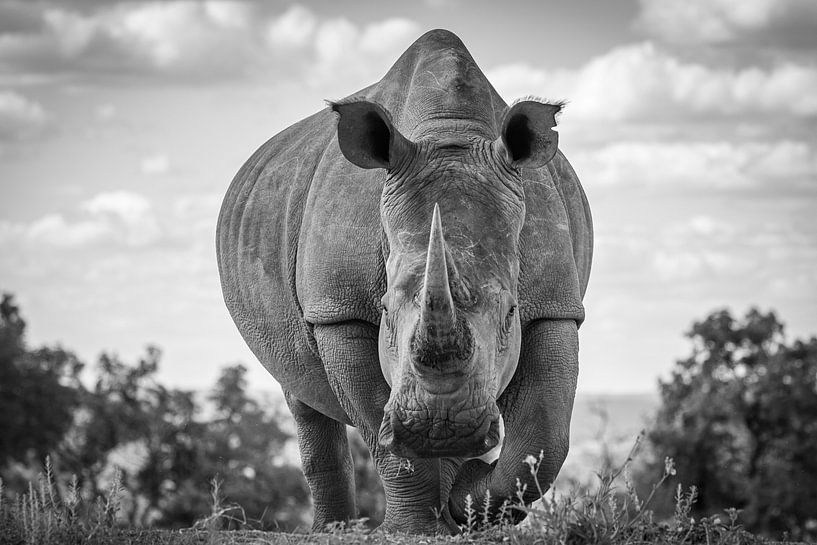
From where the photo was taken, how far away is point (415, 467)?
26.1 ft

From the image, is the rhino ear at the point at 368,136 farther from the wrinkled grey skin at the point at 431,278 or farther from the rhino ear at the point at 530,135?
the rhino ear at the point at 530,135

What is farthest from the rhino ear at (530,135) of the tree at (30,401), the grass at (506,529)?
the tree at (30,401)

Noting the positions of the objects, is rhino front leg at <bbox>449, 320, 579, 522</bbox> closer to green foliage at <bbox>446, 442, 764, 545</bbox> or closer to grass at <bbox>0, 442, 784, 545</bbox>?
grass at <bbox>0, 442, 784, 545</bbox>

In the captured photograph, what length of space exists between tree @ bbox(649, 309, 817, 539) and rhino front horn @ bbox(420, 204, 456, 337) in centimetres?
2467

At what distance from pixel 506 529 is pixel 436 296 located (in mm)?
1238

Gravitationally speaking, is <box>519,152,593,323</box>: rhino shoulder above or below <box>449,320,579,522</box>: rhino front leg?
above

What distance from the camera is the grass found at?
241 inches

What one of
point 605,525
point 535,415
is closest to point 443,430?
point 605,525

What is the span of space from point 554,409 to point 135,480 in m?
28.1

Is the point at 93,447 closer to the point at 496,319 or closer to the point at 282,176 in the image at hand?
the point at 282,176

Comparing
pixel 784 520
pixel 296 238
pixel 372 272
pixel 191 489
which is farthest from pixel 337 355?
pixel 191 489

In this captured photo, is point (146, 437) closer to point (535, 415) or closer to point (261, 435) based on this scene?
point (261, 435)

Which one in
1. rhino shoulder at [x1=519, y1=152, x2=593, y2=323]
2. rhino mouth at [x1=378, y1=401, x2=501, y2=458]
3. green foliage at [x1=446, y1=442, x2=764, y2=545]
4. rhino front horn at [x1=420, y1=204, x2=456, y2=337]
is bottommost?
green foliage at [x1=446, y1=442, x2=764, y2=545]

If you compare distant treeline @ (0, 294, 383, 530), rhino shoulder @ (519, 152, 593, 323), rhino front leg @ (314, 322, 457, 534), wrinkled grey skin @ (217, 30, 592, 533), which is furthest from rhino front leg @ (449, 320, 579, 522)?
distant treeline @ (0, 294, 383, 530)
